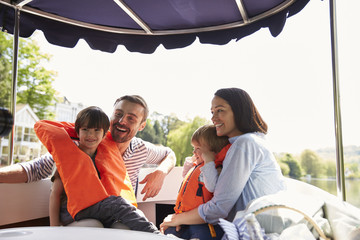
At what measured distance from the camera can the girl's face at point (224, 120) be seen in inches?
63.8

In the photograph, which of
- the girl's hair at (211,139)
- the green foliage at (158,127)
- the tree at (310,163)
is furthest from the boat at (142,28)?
the tree at (310,163)

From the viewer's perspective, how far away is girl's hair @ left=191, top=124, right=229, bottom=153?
164cm

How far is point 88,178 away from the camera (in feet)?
5.16

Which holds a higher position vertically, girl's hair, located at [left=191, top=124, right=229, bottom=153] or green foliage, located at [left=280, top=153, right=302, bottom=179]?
girl's hair, located at [left=191, top=124, right=229, bottom=153]

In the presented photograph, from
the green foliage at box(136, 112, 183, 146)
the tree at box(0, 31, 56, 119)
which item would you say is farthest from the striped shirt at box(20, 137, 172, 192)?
the tree at box(0, 31, 56, 119)

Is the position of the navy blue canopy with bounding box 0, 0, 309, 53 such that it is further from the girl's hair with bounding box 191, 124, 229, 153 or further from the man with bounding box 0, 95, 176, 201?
the girl's hair with bounding box 191, 124, 229, 153

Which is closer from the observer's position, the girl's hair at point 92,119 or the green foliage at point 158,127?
the girl's hair at point 92,119

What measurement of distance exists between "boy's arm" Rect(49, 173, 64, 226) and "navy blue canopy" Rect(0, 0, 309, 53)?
1144 mm

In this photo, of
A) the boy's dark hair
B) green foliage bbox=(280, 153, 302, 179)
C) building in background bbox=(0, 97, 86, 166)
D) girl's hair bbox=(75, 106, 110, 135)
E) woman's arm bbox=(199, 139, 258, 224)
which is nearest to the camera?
woman's arm bbox=(199, 139, 258, 224)

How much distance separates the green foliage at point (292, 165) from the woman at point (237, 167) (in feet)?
38.3

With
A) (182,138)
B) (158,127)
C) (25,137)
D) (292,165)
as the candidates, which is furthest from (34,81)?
(292,165)

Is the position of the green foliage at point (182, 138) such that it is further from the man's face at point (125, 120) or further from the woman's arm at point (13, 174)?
the woman's arm at point (13, 174)

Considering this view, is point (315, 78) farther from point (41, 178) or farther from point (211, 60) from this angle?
point (41, 178)

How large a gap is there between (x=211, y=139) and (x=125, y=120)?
23.4 inches
